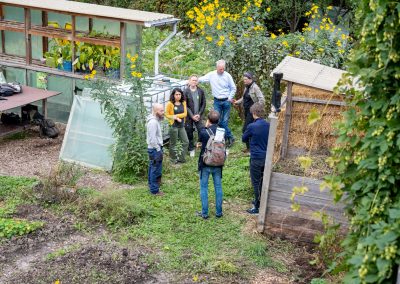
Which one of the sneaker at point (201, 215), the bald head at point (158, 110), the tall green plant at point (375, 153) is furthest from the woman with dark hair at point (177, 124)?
the tall green plant at point (375, 153)

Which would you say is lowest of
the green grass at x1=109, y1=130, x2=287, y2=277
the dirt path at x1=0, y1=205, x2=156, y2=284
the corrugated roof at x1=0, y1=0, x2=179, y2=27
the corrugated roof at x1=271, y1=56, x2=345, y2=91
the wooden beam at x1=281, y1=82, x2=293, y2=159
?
the dirt path at x1=0, y1=205, x2=156, y2=284

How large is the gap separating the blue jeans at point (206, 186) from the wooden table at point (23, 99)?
168 inches

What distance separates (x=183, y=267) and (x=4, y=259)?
2.13 m

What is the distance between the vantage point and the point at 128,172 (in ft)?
31.5

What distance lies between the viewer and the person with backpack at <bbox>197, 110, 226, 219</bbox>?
25.7 ft

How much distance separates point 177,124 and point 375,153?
5.77 metres

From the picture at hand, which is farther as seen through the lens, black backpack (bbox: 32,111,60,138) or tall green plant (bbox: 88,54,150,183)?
Result: black backpack (bbox: 32,111,60,138)

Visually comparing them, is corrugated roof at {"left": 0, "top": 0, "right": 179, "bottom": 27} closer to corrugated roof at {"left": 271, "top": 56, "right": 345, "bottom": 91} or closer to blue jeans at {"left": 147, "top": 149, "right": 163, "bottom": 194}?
blue jeans at {"left": 147, "top": 149, "right": 163, "bottom": 194}

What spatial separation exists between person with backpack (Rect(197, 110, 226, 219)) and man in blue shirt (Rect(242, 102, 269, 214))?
435 millimetres

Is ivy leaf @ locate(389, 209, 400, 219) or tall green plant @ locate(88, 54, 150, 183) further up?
ivy leaf @ locate(389, 209, 400, 219)

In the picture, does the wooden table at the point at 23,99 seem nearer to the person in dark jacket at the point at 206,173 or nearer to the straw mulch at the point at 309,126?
the person in dark jacket at the point at 206,173

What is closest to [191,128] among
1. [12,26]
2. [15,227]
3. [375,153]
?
[15,227]

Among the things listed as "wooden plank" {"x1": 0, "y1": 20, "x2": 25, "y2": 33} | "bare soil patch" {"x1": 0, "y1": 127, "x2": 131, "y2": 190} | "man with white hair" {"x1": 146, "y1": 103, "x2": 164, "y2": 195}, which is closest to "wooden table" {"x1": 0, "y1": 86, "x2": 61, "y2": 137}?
"bare soil patch" {"x1": 0, "y1": 127, "x2": 131, "y2": 190}

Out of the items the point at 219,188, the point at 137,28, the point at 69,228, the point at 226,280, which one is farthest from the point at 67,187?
the point at 137,28
